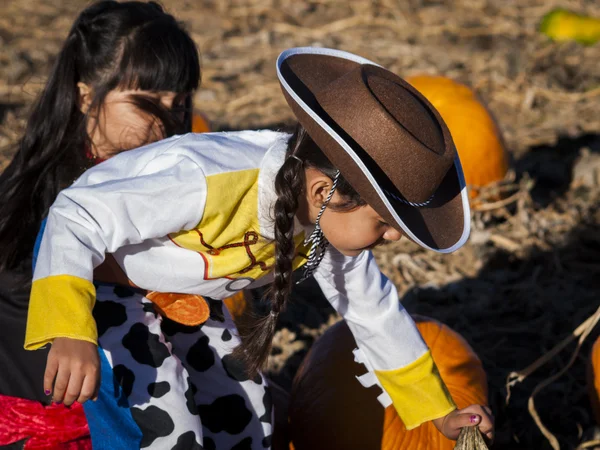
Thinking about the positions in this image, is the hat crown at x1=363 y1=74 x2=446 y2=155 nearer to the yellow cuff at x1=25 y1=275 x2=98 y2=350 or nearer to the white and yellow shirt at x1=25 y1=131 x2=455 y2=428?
the white and yellow shirt at x1=25 y1=131 x2=455 y2=428

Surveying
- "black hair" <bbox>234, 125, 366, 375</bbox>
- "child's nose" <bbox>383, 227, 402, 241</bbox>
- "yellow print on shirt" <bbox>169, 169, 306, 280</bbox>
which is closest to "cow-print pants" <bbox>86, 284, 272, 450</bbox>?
"yellow print on shirt" <bbox>169, 169, 306, 280</bbox>

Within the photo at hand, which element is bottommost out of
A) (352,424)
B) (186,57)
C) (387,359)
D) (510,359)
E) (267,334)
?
(510,359)

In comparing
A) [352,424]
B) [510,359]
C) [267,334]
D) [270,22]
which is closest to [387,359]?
[352,424]

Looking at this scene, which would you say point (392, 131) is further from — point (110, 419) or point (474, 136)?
point (474, 136)

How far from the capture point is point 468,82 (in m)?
6.52

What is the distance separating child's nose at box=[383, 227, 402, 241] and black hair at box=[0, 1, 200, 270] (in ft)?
3.78

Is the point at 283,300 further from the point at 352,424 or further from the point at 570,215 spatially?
the point at 570,215

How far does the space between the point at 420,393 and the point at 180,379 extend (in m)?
0.80

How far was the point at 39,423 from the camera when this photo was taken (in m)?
2.63

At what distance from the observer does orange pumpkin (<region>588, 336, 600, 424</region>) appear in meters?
3.20

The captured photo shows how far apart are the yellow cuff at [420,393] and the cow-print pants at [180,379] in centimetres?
46

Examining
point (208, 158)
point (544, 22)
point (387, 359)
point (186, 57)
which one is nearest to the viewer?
point (208, 158)

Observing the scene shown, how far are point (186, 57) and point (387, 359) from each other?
4.60 feet

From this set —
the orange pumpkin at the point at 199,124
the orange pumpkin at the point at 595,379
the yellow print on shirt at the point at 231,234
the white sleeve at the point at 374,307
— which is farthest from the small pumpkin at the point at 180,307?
the orange pumpkin at the point at 199,124
